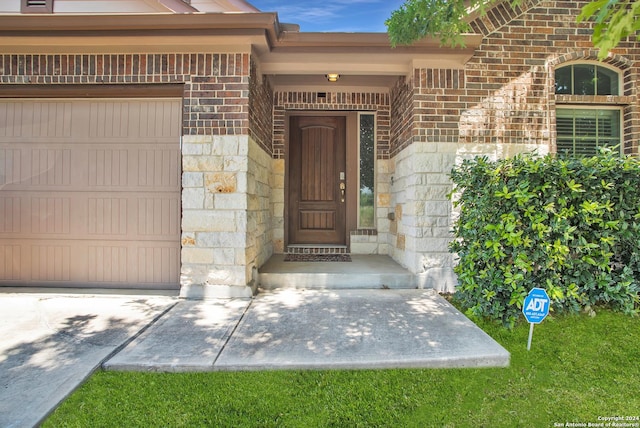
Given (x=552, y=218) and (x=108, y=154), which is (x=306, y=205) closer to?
(x=108, y=154)

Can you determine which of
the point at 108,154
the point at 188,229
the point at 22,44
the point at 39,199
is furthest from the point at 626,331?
the point at 22,44

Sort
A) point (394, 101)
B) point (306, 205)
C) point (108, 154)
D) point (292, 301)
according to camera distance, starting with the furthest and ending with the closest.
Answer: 1. point (306, 205)
2. point (394, 101)
3. point (108, 154)
4. point (292, 301)

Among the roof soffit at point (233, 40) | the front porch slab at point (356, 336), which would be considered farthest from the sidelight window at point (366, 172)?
the front porch slab at point (356, 336)

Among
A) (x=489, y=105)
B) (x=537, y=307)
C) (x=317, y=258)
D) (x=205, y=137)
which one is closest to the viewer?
(x=537, y=307)

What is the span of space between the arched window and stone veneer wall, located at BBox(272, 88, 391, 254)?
2299mm

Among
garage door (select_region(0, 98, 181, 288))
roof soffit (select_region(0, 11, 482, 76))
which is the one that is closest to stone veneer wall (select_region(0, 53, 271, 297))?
roof soffit (select_region(0, 11, 482, 76))

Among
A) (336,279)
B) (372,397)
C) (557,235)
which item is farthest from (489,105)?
(372,397)

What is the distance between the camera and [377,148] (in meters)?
5.62

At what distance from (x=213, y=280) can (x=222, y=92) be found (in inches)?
81.2

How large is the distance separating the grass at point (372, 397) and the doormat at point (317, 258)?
278 centimetres

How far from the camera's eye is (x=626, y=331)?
295cm

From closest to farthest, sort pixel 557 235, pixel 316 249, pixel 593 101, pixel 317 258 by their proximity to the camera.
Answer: pixel 557 235
pixel 593 101
pixel 317 258
pixel 316 249

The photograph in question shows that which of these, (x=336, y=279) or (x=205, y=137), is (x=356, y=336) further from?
(x=205, y=137)

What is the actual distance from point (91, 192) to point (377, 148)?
3975 millimetres
